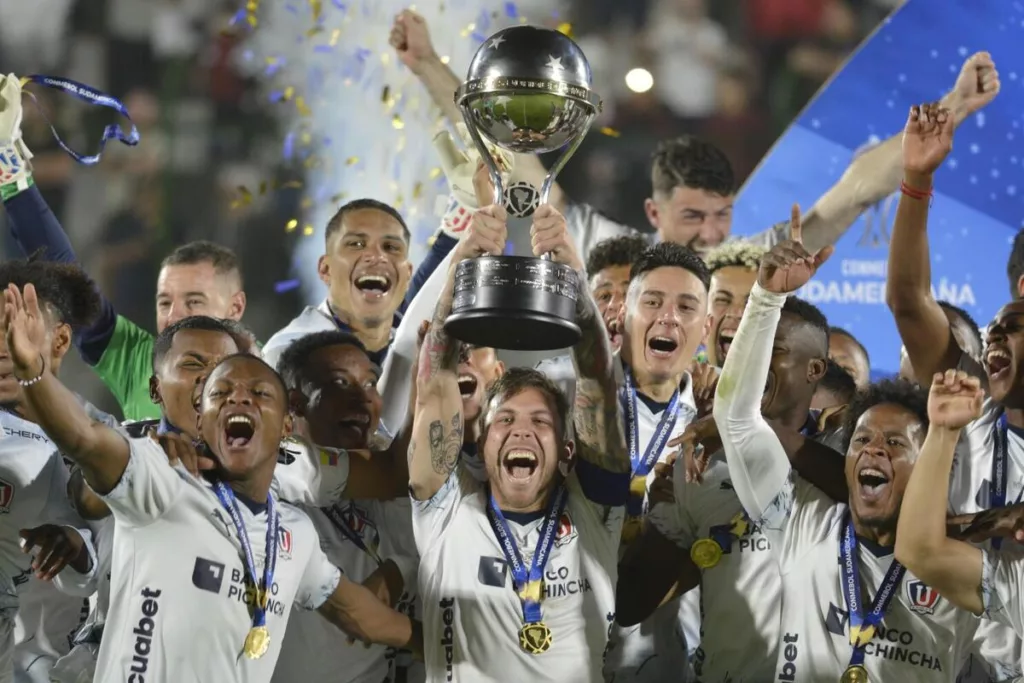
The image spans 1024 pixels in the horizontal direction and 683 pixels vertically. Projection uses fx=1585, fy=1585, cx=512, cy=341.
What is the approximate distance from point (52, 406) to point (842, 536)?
6.62ft

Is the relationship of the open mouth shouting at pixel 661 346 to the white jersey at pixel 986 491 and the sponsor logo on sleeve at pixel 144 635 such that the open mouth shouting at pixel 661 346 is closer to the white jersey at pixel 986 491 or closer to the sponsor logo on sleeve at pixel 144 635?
the white jersey at pixel 986 491

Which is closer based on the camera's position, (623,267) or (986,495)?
(986,495)

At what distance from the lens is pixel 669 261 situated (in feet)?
14.8

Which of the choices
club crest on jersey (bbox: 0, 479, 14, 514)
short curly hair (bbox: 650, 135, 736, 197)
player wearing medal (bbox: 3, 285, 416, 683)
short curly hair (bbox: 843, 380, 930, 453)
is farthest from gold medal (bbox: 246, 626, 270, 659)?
short curly hair (bbox: 650, 135, 736, 197)

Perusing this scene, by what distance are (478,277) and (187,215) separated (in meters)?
3.83

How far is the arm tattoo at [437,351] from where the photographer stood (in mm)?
3934

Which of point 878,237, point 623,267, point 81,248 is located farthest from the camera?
point 81,248

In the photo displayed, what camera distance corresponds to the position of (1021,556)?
3898mm

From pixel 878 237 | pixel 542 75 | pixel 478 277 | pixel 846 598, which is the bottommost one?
pixel 846 598

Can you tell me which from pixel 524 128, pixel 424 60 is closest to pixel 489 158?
pixel 524 128

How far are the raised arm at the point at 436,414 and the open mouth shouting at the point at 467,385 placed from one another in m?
0.42

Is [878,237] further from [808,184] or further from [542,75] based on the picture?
[542,75]

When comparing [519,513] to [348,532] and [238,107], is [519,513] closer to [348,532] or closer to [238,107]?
[348,532]

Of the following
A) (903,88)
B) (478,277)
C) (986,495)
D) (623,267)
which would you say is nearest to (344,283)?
(623,267)
